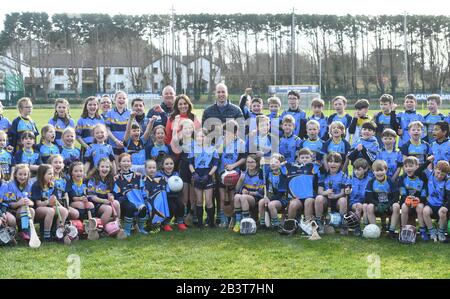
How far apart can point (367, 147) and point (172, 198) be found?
8.78ft

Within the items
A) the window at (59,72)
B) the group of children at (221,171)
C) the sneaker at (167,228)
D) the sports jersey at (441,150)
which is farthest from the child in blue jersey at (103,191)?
the window at (59,72)

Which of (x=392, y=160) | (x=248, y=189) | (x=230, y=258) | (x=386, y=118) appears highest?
(x=386, y=118)

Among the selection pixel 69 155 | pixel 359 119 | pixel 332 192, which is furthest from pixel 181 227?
pixel 359 119

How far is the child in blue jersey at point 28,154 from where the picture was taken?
6988 millimetres

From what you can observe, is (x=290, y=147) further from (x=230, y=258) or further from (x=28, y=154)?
(x=28, y=154)

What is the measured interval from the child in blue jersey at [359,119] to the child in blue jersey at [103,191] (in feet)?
11.6

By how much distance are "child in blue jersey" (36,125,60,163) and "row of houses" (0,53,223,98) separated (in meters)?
55.1

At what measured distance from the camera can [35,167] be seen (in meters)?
6.88

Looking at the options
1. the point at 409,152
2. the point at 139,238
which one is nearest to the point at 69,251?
the point at 139,238

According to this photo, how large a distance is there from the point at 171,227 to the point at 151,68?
60.4 m

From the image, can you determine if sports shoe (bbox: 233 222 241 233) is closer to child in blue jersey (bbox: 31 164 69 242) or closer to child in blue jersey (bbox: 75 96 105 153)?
child in blue jersey (bbox: 31 164 69 242)

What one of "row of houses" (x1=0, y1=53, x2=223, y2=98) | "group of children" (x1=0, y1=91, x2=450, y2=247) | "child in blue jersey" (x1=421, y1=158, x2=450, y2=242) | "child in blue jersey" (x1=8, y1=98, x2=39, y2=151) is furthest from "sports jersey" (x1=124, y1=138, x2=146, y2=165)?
"row of houses" (x1=0, y1=53, x2=223, y2=98)

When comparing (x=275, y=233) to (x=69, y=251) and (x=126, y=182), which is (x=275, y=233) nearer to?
(x=126, y=182)

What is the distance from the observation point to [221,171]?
739cm
